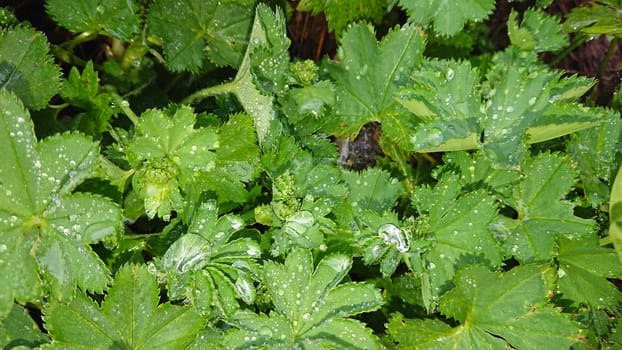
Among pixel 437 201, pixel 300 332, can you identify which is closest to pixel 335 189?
pixel 437 201

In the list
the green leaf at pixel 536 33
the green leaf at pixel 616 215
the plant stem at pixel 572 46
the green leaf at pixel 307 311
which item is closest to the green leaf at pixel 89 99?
the green leaf at pixel 307 311

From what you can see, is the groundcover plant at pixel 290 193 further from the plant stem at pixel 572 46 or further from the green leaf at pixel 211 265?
the plant stem at pixel 572 46

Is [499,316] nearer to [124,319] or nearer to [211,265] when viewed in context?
[211,265]

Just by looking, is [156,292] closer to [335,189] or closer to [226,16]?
[335,189]

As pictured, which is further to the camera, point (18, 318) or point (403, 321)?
point (403, 321)

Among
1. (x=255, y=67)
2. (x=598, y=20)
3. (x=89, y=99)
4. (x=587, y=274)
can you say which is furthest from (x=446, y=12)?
(x=89, y=99)
